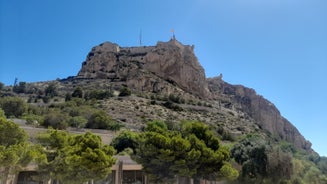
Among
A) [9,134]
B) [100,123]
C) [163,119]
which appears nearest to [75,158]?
[9,134]

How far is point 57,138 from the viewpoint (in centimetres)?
1544

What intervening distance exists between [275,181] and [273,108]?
106m

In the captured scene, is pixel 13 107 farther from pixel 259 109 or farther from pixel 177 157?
pixel 259 109

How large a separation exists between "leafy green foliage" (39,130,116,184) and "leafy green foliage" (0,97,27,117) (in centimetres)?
3353

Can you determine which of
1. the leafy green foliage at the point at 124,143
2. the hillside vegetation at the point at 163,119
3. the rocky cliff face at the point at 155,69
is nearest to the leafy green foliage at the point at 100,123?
the hillside vegetation at the point at 163,119

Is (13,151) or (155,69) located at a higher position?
(155,69)

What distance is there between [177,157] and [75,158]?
20.5 ft

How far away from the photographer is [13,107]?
4562 centimetres

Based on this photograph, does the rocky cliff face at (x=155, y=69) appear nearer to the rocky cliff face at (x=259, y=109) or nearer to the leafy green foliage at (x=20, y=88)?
the rocky cliff face at (x=259, y=109)

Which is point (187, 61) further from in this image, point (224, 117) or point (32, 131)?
point (32, 131)

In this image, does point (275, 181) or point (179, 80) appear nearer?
point (275, 181)

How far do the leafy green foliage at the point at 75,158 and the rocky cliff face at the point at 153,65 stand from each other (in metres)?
70.2

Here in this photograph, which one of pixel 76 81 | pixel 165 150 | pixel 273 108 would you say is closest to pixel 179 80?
pixel 76 81

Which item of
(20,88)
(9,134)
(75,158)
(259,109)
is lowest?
(75,158)
